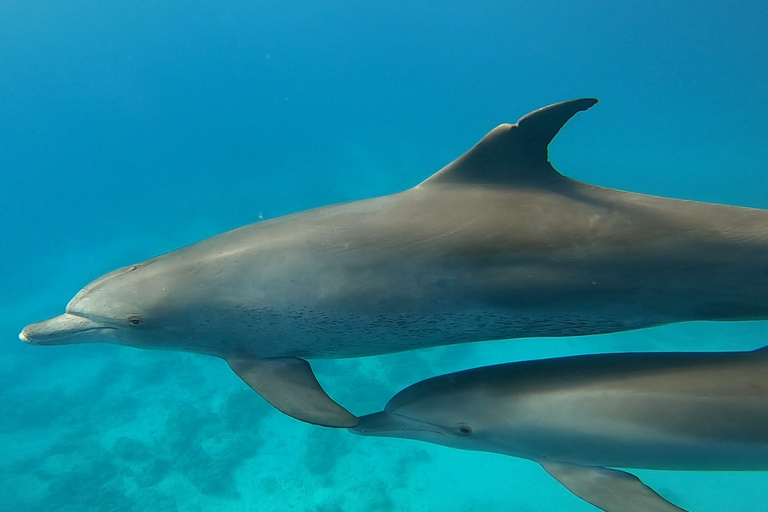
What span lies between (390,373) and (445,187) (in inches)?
360

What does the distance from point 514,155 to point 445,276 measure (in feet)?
3.32

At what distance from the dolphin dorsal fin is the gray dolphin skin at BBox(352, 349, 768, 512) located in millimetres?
1669

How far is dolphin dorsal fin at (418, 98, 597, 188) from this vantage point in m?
3.32

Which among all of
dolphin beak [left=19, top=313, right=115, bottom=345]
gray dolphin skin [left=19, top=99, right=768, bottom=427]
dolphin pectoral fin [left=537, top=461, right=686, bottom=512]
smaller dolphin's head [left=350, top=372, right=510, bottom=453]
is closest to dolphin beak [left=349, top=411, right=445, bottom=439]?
smaller dolphin's head [left=350, top=372, right=510, bottom=453]

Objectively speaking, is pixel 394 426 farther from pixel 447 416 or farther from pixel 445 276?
pixel 445 276

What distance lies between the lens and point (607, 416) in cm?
372

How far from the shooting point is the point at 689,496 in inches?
385

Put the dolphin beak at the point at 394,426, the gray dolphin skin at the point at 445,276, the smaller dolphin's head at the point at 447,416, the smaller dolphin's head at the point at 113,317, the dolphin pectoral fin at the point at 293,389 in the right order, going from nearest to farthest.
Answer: the gray dolphin skin at the point at 445,276, the dolphin pectoral fin at the point at 293,389, the smaller dolphin's head at the point at 113,317, the smaller dolphin's head at the point at 447,416, the dolphin beak at the point at 394,426

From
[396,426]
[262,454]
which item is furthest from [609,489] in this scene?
[262,454]

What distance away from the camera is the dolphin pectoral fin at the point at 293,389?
10.7 ft

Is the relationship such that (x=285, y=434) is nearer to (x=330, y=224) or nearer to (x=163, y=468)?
(x=163, y=468)

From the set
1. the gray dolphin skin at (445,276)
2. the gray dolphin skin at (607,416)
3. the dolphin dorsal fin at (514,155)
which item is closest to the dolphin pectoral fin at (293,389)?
the gray dolphin skin at (445,276)

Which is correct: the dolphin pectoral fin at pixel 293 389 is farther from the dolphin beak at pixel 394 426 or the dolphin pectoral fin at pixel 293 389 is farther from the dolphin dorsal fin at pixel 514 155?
the dolphin dorsal fin at pixel 514 155

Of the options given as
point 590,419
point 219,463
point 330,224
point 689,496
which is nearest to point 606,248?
point 590,419
